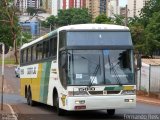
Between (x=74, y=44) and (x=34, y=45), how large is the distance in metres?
6.60

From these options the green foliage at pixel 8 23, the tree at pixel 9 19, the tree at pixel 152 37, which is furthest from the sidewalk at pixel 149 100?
the green foliage at pixel 8 23

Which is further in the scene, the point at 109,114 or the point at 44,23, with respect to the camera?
the point at 44,23

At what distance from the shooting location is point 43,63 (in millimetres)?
22344

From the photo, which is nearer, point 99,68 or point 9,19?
point 99,68

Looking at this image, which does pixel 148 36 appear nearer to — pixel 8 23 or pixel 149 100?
pixel 149 100

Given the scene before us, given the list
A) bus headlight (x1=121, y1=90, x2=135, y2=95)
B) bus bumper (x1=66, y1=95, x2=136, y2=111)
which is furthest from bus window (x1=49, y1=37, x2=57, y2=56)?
bus headlight (x1=121, y1=90, x2=135, y2=95)

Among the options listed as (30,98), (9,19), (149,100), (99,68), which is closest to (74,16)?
(9,19)

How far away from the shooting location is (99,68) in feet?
59.1

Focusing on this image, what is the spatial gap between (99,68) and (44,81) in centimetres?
487

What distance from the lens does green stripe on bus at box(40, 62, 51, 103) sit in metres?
21.5

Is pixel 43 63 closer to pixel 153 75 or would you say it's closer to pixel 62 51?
pixel 62 51

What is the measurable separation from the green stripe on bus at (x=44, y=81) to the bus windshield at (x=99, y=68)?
3138 mm

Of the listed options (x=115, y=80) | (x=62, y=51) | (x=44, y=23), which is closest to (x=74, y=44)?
(x=62, y=51)

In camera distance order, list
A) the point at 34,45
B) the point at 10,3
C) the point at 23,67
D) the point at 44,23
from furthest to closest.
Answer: the point at 44,23 < the point at 10,3 < the point at 23,67 < the point at 34,45
